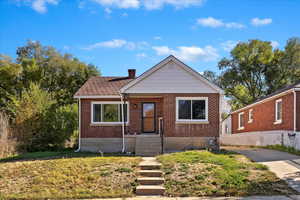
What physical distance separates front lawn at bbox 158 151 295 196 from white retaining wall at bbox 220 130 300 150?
17.6ft

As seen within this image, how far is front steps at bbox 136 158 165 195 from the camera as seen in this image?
10023mm

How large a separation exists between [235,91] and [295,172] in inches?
1244

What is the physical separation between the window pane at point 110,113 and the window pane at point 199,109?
15.4 feet

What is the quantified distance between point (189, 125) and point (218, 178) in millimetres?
6574

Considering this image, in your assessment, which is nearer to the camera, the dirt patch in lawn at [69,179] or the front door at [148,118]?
the dirt patch in lawn at [69,179]

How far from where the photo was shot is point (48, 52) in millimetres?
37281

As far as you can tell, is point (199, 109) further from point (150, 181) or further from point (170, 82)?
point (150, 181)

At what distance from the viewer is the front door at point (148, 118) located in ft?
61.2

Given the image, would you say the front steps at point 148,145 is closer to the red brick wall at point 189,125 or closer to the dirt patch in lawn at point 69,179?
the red brick wall at point 189,125

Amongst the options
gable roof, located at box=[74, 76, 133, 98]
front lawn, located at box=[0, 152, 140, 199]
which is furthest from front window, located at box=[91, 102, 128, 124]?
front lawn, located at box=[0, 152, 140, 199]

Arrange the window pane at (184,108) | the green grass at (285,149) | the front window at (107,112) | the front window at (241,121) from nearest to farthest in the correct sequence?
the green grass at (285,149) < the window pane at (184,108) < the front window at (107,112) < the front window at (241,121)

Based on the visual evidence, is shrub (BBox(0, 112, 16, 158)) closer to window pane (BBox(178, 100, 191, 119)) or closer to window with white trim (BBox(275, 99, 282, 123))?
window pane (BBox(178, 100, 191, 119))

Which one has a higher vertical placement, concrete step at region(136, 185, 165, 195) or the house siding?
the house siding

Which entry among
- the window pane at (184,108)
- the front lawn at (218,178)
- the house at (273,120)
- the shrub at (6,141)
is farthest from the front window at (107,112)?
the house at (273,120)
